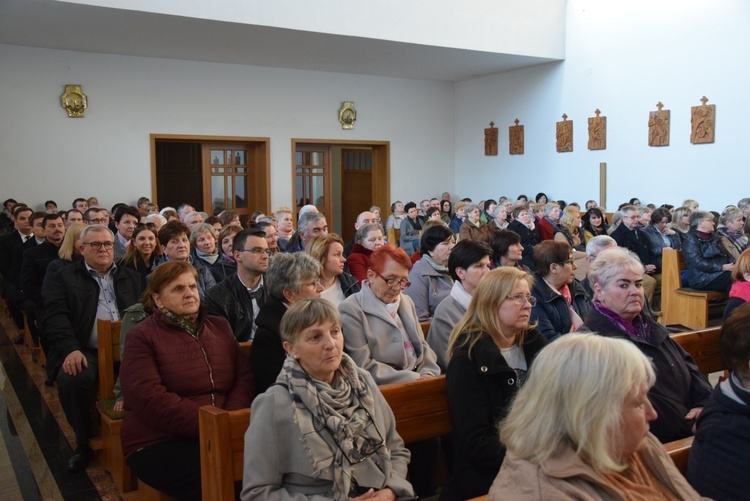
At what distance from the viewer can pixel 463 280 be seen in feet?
12.2

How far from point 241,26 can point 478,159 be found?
665 centimetres

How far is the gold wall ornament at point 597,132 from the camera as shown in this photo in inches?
491

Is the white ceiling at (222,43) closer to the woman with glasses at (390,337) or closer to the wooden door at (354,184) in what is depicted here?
the wooden door at (354,184)

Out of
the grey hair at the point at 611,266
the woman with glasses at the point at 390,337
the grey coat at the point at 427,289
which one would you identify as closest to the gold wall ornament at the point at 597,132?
the grey coat at the point at 427,289

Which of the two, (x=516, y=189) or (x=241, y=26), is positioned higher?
(x=241, y=26)

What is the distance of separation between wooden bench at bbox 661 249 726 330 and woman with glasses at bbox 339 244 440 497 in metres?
4.70

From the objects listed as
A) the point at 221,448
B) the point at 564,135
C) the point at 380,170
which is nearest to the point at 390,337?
the point at 221,448

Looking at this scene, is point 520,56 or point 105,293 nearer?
point 105,293

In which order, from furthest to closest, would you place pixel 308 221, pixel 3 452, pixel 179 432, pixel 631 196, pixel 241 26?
pixel 631 196 → pixel 241 26 → pixel 308 221 → pixel 3 452 → pixel 179 432

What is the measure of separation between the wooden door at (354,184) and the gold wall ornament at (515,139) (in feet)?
9.52

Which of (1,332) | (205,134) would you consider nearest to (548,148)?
(205,134)

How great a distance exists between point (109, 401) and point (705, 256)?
231 inches

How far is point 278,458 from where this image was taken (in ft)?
7.22

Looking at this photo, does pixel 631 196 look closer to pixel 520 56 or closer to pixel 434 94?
pixel 520 56
